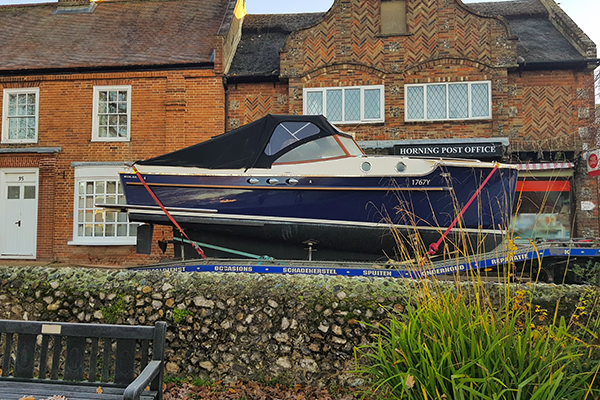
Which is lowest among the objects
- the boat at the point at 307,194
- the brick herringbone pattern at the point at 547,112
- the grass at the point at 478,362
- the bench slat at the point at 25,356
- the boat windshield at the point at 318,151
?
the bench slat at the point at 25,356

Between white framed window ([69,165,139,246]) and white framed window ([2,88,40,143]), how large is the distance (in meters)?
2.34

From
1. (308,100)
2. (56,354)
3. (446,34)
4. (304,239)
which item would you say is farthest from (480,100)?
(56,354)

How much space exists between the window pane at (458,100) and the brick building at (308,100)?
0.03m

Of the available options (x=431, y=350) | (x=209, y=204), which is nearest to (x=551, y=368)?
(x=431, y=350)

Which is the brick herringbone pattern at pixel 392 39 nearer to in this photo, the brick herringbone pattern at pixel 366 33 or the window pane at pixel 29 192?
the brick herringbone pattern at pixel 366 33

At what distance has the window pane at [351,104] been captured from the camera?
10961mm

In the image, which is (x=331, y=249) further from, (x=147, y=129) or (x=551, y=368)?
(x=147, y=129)

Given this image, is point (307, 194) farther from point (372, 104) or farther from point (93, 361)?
point (372, 104)

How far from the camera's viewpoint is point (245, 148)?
5.77m

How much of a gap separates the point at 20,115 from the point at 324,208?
37.1ft

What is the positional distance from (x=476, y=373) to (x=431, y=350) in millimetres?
247

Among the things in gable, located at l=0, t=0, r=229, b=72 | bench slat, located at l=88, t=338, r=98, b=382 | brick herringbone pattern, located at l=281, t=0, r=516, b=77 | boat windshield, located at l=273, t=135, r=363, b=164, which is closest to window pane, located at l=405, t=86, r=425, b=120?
brick herringbone pattern, located at l=281, t=0, r=516, b=77

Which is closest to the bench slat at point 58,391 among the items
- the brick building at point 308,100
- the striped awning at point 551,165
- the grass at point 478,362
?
the grass at point 478,362

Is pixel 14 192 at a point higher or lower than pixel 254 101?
lower
